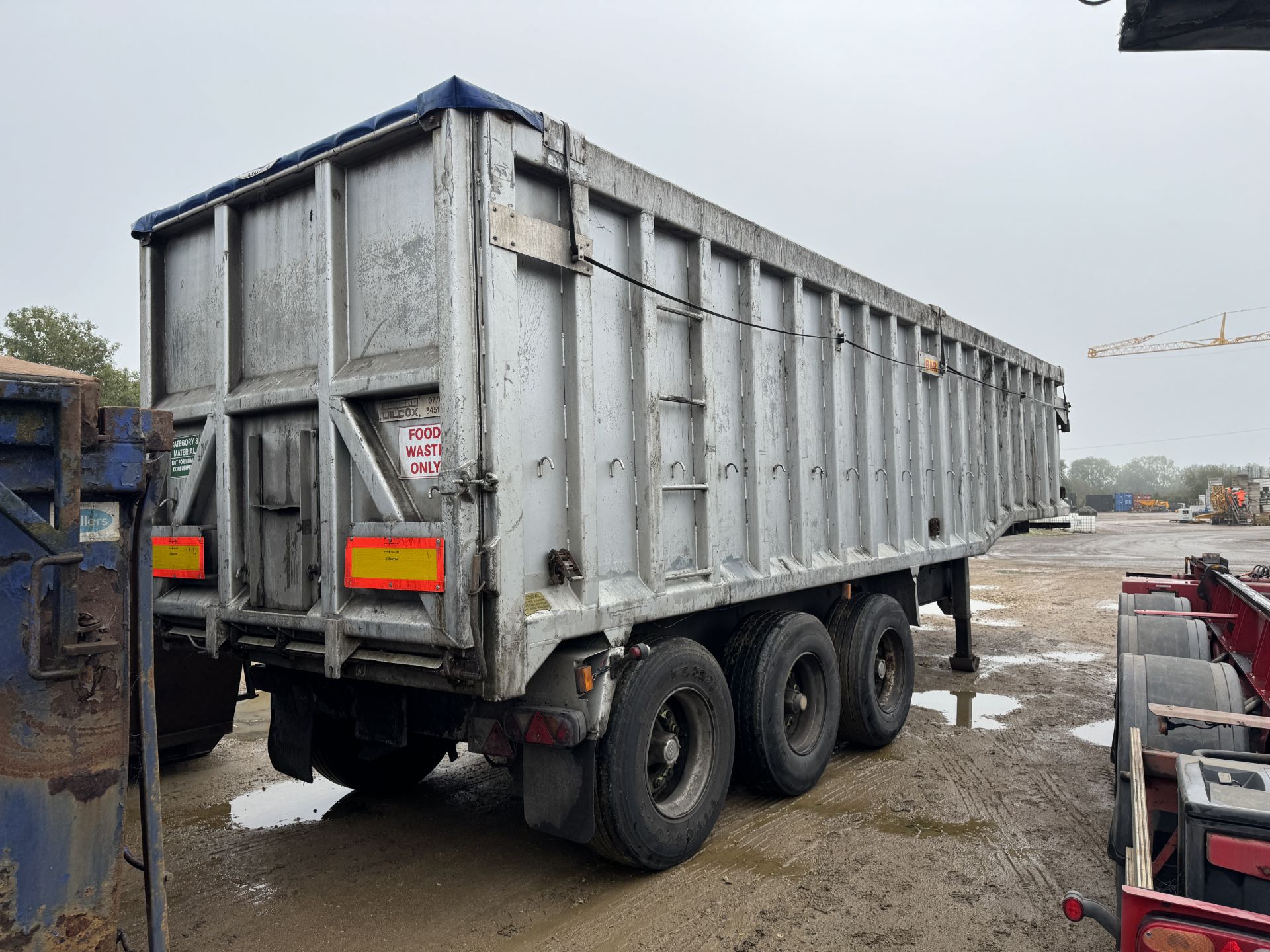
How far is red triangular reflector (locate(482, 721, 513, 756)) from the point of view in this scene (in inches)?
147

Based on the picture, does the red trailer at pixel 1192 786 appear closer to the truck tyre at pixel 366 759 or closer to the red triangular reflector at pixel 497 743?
the red triangular reflector at pixel 497 743

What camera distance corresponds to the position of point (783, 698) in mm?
4934

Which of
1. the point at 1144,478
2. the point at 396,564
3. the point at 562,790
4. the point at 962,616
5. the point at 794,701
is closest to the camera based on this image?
the point at 396,564

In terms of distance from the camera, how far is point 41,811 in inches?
84.9

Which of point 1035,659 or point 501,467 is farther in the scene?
point 1035,659

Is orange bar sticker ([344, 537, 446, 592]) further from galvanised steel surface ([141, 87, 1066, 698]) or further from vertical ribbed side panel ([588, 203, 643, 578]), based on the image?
vertical ribbed side panel ([588, 203, 643, 578])

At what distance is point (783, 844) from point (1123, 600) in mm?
3518

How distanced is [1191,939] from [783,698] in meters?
2.93

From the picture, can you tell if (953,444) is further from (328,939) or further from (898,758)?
(328,939)

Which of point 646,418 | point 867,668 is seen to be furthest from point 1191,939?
point 867,668

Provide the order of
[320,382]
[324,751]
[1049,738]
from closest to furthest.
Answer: [320,382], [324,751], [1049,738]

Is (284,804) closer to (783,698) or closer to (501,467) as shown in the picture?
(783,698)

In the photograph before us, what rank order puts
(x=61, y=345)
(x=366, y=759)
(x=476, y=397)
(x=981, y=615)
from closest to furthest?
(x=476, y=397), (x=366, y=759), (x=981, y=615), (x=61, y=345)

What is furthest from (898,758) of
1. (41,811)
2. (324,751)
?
(41,811)
